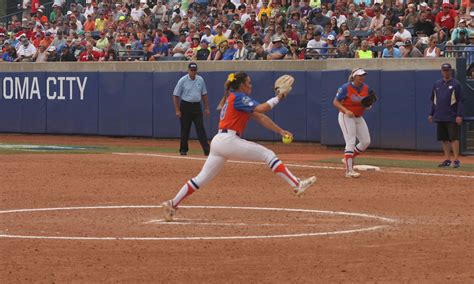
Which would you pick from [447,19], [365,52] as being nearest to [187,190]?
[365,52]

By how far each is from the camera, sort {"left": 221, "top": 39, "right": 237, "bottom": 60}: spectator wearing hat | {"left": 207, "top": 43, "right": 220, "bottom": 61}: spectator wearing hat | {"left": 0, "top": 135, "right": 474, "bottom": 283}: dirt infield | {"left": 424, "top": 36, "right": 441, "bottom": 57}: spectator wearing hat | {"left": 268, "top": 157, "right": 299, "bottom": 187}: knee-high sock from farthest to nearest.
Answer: {"left": 207, "top": 43, "right": 220, "bottom": 61}: spectator wearing hat < {"left": 221, "top": 39, "right": 237, "bottom": 60}: spectator wearing hat < {"left": 424, "top": 36, "right": 441, "bottom": 57}: spectator wearing hat < {"left": 268, "top": 157, "right": 299, "bottom": 187}: knee-high sock < {"left": 0, "top": 135, "right": 474, "bottom": 283}: dirt infield

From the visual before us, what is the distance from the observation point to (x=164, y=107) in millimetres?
29938

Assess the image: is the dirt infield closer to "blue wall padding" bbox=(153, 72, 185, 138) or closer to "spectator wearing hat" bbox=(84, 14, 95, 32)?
"blue wall padding" bbox=(153, 72, 185, 138)

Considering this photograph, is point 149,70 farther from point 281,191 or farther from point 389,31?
point 281,191

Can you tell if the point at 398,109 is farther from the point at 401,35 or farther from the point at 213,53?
the point at 213,53

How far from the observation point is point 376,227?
12539 mm

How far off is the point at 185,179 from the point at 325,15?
11.5 metres

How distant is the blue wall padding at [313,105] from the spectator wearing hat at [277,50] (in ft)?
3.68

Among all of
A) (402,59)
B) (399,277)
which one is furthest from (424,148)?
(399,277)

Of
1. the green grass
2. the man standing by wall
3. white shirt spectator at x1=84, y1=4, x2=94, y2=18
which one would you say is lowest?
the green grass

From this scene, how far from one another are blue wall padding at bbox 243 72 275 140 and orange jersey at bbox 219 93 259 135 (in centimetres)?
1413

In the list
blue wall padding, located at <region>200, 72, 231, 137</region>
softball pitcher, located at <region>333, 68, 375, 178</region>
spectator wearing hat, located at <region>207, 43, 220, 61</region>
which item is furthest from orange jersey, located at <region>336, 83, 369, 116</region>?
spectator wearing hat, located at <region>207, 43, 220, 61</region>

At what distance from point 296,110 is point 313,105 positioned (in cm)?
58

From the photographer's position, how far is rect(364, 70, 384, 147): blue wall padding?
987 inches
